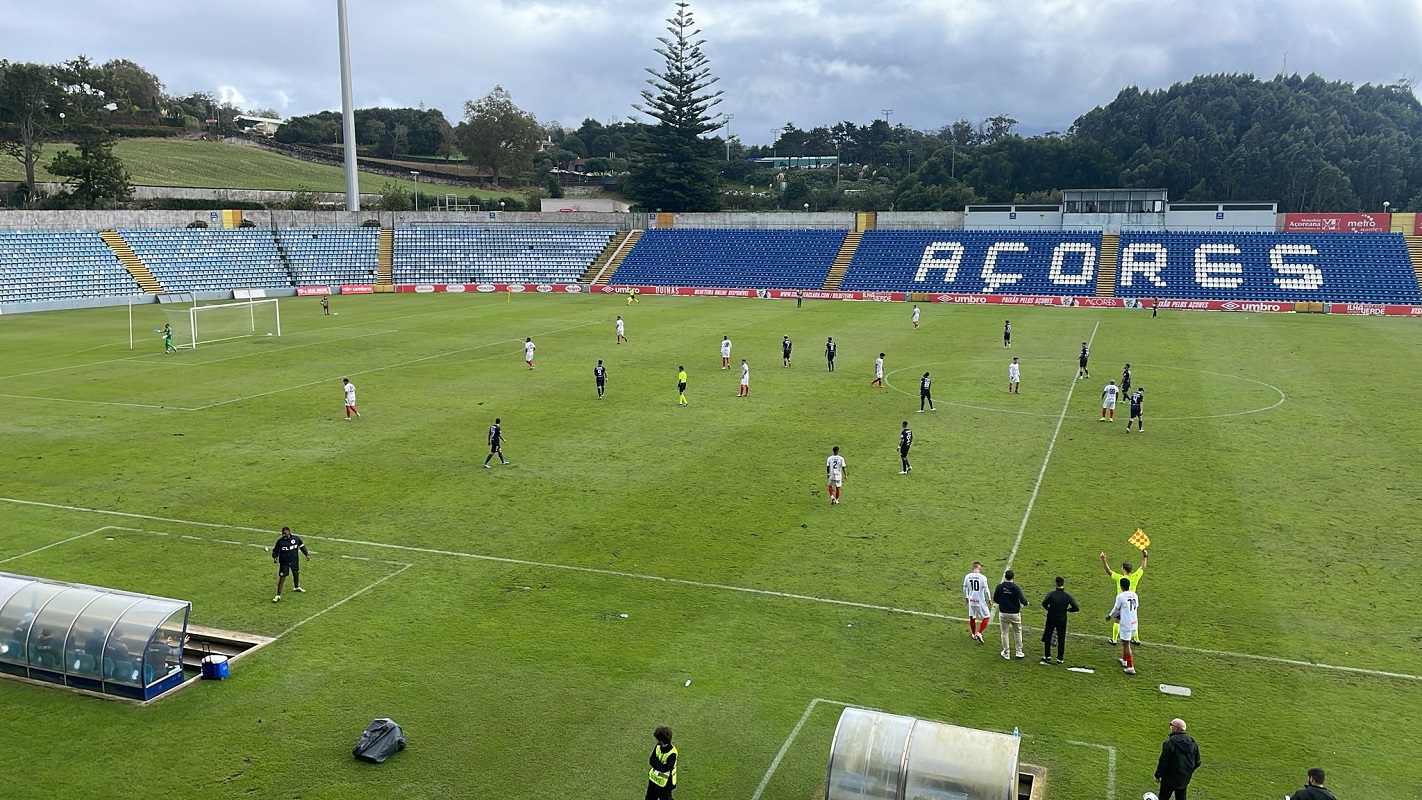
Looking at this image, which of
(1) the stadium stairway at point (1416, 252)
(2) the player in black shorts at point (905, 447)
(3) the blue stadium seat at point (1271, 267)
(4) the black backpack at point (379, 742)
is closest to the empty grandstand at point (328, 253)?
(3) the blue stadium seat at point (1271, 267)

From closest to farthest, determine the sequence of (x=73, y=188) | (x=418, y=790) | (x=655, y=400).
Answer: (x=418, y=790) → (x=655, y=400) → (x=73, y=188)

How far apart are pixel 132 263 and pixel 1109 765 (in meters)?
82.7

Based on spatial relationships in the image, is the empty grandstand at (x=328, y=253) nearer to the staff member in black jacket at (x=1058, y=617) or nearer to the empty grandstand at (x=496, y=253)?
the empty grandstand at (x=496, y=253)

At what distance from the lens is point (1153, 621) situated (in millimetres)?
16656

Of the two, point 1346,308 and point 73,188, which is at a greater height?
point 73,188

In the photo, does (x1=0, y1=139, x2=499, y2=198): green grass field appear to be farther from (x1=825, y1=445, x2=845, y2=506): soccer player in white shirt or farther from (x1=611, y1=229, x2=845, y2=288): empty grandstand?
(x1=825, y1=445, x2=845, y2=506): soccer player in white shirt

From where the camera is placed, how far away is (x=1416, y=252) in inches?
2881

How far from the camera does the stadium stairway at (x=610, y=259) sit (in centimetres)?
8950

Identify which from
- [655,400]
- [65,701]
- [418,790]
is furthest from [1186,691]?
[655,400]

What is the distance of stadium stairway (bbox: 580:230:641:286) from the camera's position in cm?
8950

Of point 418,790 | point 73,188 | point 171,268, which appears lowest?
point 418,790

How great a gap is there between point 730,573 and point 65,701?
35.2 ft

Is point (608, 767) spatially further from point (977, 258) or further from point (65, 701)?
point (977, 258)

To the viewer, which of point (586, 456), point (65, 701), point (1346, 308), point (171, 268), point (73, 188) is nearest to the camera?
point (65, 701)
